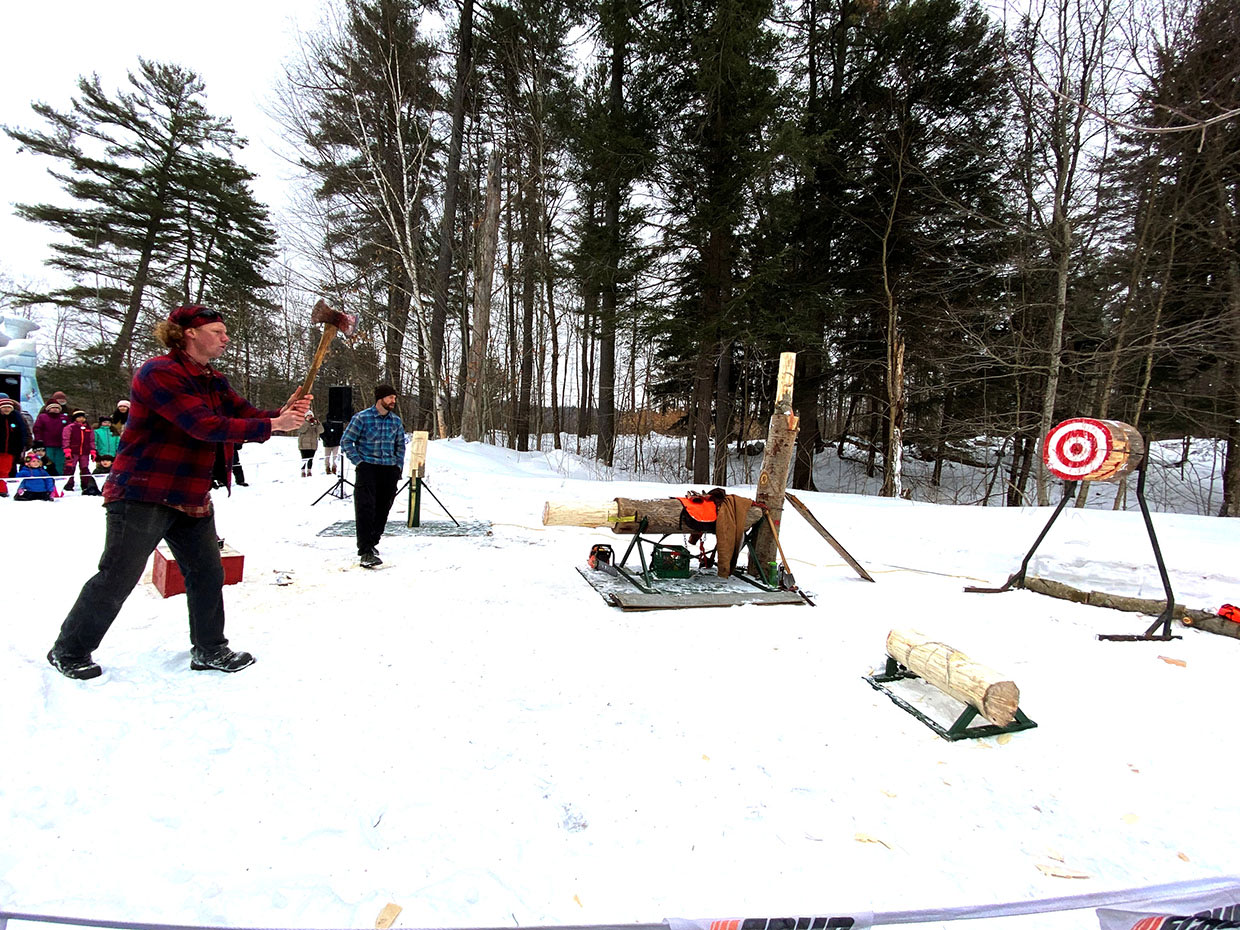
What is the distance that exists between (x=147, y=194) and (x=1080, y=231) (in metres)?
26.9

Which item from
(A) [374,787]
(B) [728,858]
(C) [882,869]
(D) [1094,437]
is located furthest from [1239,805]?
(A) [374,787]

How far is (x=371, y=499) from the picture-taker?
543 centimetres

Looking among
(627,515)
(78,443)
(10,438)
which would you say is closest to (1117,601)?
(627,515)

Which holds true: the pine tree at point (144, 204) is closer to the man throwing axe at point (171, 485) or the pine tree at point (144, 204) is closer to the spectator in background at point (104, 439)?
the spectator in background at point (104, 439)

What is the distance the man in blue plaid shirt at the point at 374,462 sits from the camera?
5355mm

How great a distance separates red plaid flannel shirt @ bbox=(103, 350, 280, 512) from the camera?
2.61 metres

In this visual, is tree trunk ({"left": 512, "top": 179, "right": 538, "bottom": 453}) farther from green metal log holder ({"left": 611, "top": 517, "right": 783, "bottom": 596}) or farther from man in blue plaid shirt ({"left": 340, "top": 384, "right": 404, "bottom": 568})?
green metal log holder ({"left": 611, "top": 517, "right": 783, "bottom": 596})

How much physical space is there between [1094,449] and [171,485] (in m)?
6.43

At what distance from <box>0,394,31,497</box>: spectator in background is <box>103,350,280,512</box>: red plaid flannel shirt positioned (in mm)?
8503

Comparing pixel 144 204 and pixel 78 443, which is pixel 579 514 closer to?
pixel 78 443

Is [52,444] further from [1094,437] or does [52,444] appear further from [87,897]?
[1094,437]

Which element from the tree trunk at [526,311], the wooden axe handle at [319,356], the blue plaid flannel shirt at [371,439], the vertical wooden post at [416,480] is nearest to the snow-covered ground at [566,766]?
the blue plaid flannel shirt at [371,439]

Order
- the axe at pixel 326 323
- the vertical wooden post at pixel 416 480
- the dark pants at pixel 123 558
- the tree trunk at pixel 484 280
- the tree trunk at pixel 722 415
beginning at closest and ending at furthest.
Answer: the dark pants at pixel 123 558
the axe at pixel 326 323
the vertical wooden post at pixel 416 480
the tree trunk at pixel 722 415
the tree trunk at pixel 484 280

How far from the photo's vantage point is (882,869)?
1.93 metres
